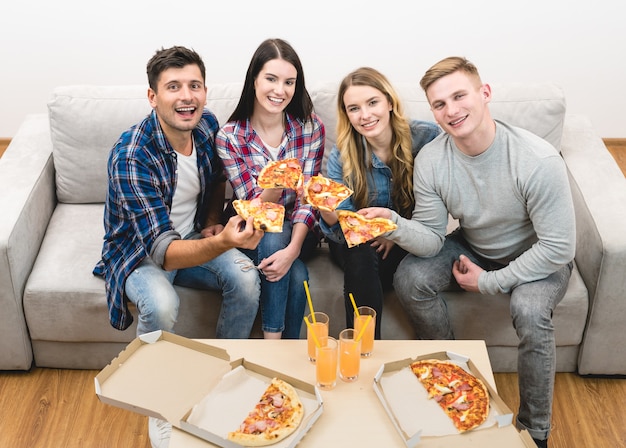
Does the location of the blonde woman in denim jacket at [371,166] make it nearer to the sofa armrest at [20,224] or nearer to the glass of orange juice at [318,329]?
the glass of orange juice at [318,329]

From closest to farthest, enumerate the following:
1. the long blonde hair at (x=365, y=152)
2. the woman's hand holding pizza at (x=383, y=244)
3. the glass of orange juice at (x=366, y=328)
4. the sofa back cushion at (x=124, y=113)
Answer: the glass of orange juice at (x=366, y=328) → the long blonde hair at (x=365, y=152) → the woman's hand holding pizza at (x=383, y=244) → the sofa back cushion at (x=124, y=113)

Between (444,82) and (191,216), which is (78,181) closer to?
(191,216)

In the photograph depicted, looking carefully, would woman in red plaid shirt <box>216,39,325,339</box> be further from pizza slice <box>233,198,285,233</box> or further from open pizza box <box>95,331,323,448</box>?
open pizza box <box>95,331,323,448</box>

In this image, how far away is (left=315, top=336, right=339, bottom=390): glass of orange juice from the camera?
1.86 meters

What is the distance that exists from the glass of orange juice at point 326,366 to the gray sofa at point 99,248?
628 mm

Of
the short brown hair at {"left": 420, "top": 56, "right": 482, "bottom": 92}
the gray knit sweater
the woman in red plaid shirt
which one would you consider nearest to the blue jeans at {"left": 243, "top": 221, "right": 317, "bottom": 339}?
the woman in red plaid shirt

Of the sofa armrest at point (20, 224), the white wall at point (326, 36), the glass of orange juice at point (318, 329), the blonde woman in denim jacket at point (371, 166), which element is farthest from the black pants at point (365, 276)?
the white wall at point (326, 36)

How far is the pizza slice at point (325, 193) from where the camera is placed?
2.29 metres

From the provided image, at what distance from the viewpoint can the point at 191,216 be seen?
2.57 meters

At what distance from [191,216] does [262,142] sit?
37cm

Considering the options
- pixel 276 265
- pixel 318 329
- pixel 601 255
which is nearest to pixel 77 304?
pixel 276 265

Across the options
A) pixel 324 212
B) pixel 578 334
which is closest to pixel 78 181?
pixel 324 212

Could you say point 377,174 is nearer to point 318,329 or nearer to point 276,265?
point 276,265

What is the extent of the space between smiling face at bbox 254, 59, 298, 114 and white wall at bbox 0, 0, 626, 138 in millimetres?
1397
